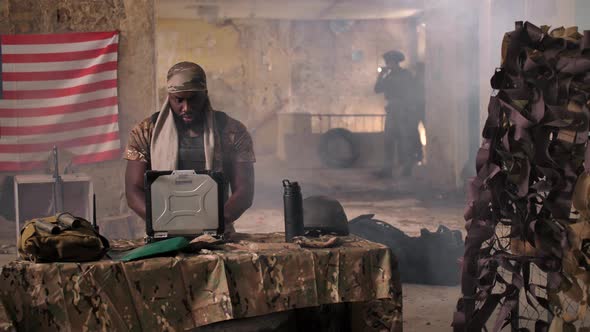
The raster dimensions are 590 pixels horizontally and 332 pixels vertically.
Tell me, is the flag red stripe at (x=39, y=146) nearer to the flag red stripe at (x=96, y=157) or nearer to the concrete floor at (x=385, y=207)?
the flag red stripe at (x=96, y=157)

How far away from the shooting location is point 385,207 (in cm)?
1063

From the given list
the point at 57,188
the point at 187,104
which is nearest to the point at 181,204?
the point at 187,104

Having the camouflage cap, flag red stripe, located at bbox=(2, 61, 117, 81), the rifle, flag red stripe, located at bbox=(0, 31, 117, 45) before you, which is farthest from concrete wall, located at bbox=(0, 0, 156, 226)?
the camouflage cap

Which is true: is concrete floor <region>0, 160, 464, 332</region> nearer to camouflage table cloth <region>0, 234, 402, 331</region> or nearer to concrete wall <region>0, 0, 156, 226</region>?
concrete wall <region>0, 0, 156, 226</region>

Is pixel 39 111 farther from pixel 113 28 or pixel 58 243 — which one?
pixel 58 243

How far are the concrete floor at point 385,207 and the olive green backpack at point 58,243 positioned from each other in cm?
248

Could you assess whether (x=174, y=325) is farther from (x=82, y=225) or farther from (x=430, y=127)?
(x=430, y=127)

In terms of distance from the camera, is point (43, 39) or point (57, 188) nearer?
point (57, 188)

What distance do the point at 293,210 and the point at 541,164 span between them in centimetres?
116

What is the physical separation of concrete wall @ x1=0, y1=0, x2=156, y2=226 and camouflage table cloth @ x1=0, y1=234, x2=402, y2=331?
4.95 m

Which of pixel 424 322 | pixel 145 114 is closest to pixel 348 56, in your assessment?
pixel 145 114

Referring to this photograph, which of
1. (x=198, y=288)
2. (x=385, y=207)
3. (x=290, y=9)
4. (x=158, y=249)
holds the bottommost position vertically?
(x=385, y=207)

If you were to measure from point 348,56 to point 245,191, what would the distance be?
14.0m

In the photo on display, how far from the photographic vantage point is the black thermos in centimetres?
349
